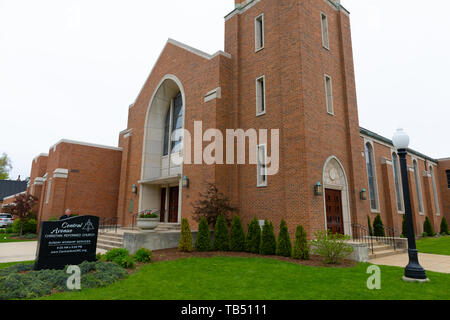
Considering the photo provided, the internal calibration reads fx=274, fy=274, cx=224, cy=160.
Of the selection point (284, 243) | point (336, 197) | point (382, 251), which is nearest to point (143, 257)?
point (284, 243)

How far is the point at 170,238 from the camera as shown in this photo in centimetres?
1229

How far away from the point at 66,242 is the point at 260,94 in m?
10.4

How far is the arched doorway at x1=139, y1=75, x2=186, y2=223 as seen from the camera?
704 inches

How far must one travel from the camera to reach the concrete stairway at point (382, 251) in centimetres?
1073

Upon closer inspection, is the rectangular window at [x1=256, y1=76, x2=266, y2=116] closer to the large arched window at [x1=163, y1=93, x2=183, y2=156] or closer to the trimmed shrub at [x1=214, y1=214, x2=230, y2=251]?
the trimmed shrub at [x1=214, y1=214, x2=230, y2=251]

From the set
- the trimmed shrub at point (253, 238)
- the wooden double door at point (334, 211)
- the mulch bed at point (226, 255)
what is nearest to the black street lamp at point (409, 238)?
the mulch bed at point (226, 255)

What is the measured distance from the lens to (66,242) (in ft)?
25.7

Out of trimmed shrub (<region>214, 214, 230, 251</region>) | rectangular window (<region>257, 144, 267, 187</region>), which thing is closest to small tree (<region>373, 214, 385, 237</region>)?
rectangular window (<region>257, 144, 267, 187</region>)

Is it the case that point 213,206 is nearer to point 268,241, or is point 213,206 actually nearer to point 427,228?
point 268,241

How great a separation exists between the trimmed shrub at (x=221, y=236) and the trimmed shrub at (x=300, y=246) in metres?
3.10

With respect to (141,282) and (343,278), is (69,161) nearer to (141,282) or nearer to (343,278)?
(141,282)

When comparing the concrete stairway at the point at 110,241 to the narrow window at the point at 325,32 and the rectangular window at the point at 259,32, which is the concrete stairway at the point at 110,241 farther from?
the narrow window at the point at 325,32
